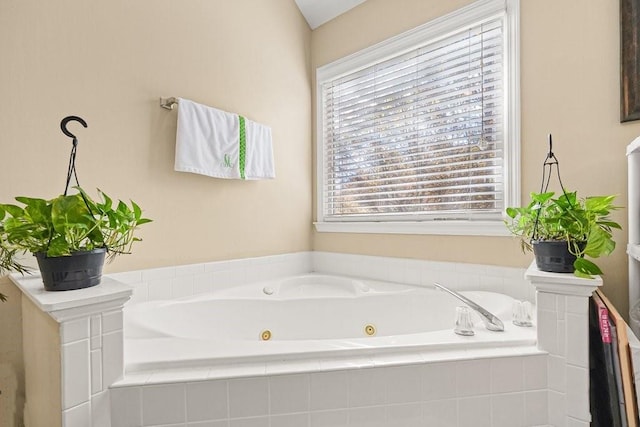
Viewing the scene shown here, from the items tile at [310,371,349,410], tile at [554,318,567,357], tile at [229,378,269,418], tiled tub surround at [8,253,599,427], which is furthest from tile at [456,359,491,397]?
tile at [229,378,269,418]

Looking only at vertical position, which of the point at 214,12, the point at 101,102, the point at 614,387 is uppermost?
the point at 214,12

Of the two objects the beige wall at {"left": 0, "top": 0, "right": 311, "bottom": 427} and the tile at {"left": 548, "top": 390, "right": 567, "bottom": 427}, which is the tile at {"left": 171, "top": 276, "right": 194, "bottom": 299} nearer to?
the beige wall at {"left": 0, "top": 0, "right": 311, "bottom": 427}

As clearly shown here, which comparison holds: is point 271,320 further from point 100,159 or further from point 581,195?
point 581,195

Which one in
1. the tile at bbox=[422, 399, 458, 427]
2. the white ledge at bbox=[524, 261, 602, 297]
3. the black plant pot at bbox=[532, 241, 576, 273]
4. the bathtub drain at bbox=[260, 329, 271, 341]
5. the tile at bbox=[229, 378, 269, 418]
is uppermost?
the black plant pot at bbox=[532, 241, 576, 273]

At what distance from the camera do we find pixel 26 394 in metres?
1.20

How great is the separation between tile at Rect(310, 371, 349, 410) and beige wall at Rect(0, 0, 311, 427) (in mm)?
1096

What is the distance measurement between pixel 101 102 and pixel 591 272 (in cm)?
204

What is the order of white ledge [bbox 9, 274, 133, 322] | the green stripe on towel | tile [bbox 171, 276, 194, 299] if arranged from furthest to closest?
the green stripe on towel, tile [bbox 171, 276, 194, 299], white ledge [bbox 9, 274, 133, 322]

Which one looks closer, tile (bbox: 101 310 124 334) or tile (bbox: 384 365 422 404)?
tile (bbox: 101 310 124 334)

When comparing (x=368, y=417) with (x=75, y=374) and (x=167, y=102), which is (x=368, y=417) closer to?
(x=75, y=374)

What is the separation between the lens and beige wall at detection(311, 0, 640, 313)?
4.66 ft

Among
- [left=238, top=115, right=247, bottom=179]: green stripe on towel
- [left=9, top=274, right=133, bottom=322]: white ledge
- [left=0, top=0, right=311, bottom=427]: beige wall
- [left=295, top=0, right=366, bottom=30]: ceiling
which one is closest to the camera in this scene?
[left=9, top=274, right=133, bottom=322]: white ledge

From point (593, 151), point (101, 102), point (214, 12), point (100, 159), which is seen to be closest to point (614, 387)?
point (593, 151)

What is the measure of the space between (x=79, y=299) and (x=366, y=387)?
821 millimetres
